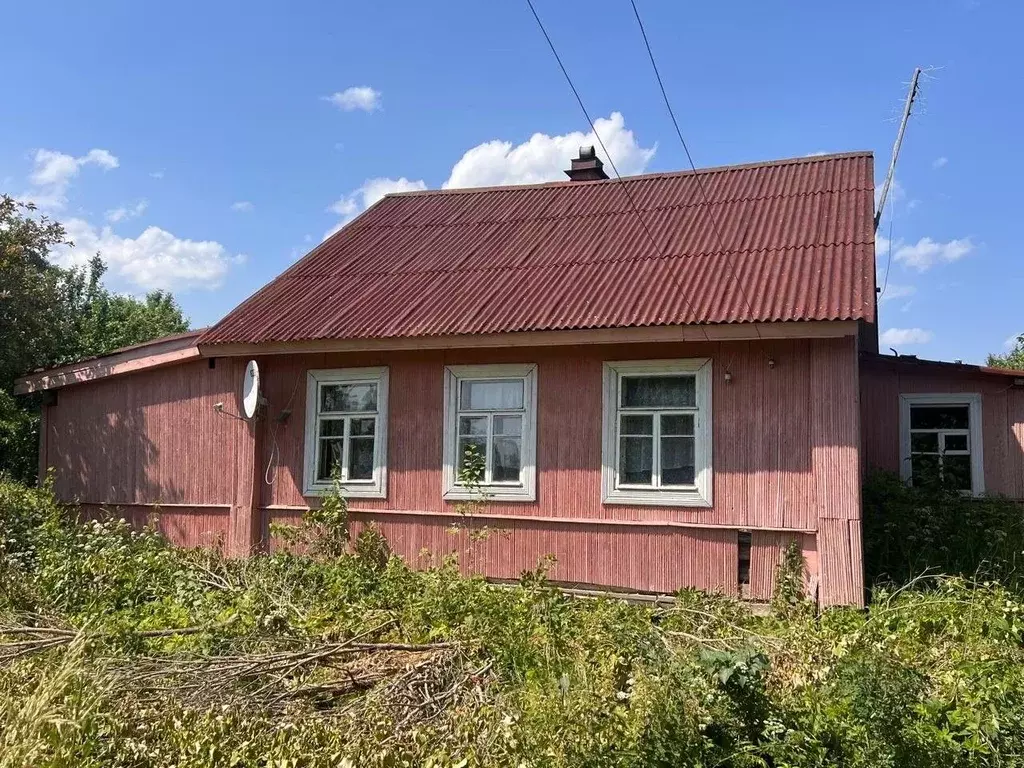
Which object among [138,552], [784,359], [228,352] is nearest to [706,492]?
[784,359]

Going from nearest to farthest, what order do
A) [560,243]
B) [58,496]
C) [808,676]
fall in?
[808,676]
[560,243]
[58,496]

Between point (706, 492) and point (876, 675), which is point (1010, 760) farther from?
point (706, 492)

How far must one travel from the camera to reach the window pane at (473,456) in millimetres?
8727

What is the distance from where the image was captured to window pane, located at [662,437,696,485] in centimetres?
802

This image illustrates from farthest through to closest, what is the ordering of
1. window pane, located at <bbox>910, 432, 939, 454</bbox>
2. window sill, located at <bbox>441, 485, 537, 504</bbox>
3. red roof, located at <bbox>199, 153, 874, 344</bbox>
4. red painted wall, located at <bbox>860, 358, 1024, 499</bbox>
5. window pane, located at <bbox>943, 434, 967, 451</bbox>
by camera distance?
1. window pane, located at <bbox>910, 432, 939, 454</bbox>
2. window pane, located at <bbox>943, 434, 967, 451</bbox>
3. red painted wall, located at <bbox>860, 358, 1024, 499</bbox>
4. window sill, located at <bbox>441, 485, 537, 504</bbox>
5. red roof, located at <bbox>199, 153, 874, 344</bbox>

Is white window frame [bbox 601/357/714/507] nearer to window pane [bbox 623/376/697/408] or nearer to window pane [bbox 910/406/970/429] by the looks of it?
window pane [bbox 623/376/697/408]

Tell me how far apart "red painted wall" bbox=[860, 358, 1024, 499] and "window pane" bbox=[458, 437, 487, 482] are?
5232 mm

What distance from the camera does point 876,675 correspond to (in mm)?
4320

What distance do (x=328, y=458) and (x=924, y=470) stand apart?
7338mm

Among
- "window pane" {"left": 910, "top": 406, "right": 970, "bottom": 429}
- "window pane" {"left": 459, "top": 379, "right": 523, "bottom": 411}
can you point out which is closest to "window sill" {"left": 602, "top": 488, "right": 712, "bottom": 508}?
"window pane" {"left": 459, "top": 379, "right": 523, "bottom": 411}

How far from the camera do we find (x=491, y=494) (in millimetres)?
8680

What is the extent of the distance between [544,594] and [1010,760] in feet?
12.1

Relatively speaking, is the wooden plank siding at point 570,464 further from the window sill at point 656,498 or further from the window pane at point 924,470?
the window pane at point 924,470

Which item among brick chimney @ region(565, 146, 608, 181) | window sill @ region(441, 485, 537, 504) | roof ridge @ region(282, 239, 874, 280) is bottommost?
window sill @ region(441, 485, 537, 504)
